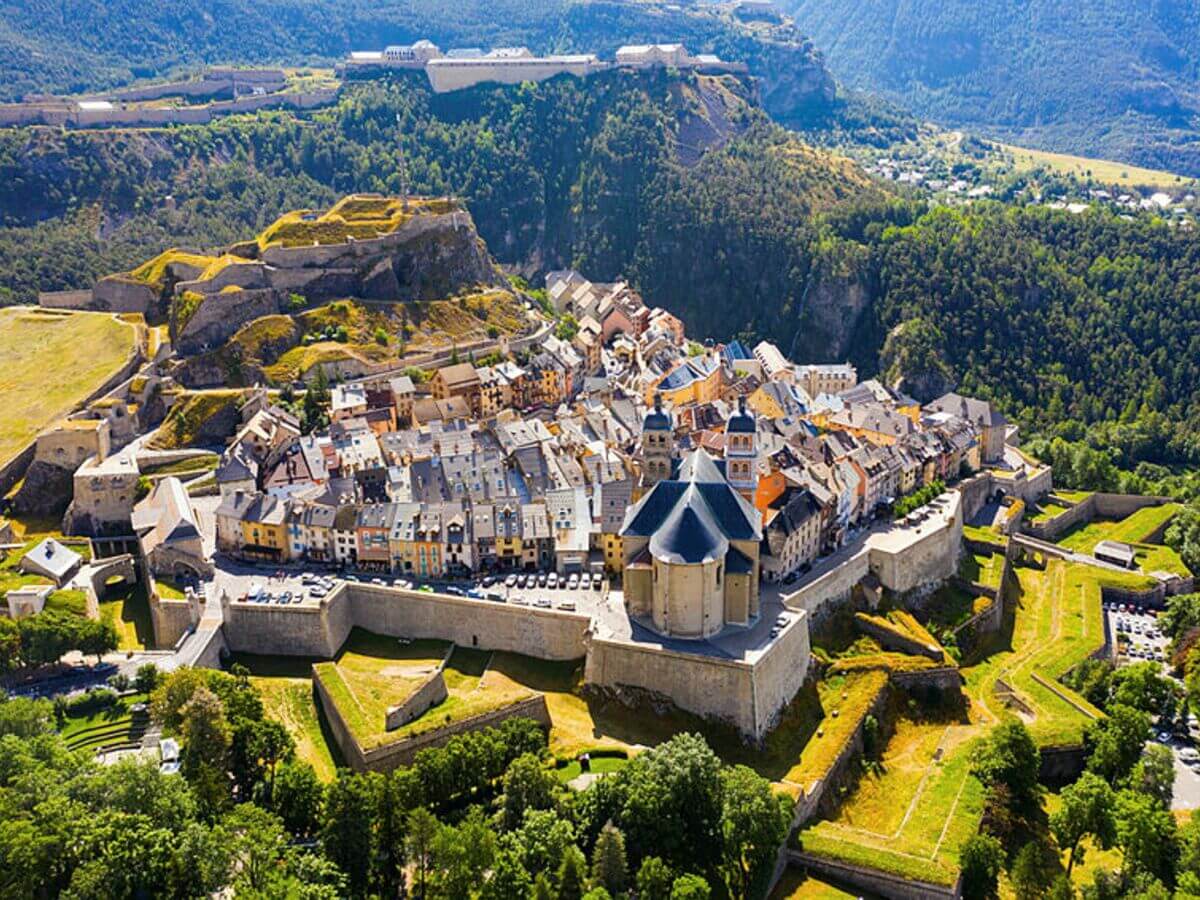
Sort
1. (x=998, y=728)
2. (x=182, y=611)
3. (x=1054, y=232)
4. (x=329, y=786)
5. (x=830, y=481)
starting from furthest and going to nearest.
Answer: (x=1054, y=232)
(x=830, y=481)
(x=182, y=611)
(x=998, y=728)
(x=329, y=786)

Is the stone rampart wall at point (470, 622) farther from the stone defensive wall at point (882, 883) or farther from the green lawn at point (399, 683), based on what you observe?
the stone defensive wall at point (882, 883)

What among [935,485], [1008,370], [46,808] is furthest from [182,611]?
[1008,370]

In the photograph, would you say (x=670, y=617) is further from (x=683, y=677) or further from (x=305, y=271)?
(x=305, y=271)

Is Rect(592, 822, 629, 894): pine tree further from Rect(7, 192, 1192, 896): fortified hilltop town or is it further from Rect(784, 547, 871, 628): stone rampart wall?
Rect(784, 547, 871, 628): stone rampart wall

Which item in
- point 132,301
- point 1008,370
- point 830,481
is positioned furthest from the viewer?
point 1008,370

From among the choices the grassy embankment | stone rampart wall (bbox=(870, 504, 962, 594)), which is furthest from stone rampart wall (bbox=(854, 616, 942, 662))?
stone rampart wall (bbox=(870, 504, 962, 594))

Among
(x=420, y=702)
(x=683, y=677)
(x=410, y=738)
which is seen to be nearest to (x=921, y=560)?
(x=683, y=677)

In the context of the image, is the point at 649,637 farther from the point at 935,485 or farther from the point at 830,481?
the point at 935,485

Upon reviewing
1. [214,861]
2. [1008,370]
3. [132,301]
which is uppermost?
[132,301]
